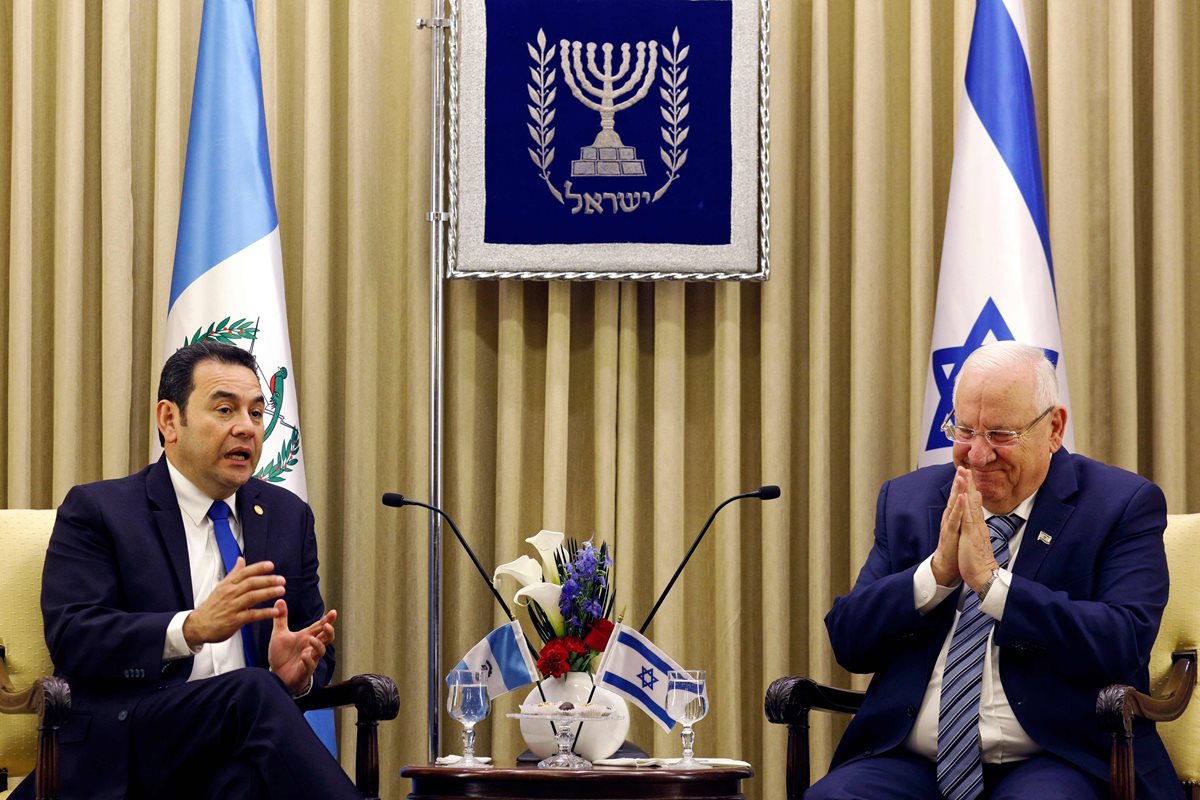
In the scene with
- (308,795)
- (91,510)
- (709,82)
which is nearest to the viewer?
(308,795)

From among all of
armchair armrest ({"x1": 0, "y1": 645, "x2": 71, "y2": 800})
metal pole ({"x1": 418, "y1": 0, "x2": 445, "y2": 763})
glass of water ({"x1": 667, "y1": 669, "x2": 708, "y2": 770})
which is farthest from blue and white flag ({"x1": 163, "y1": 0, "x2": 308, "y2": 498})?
glass of water ({"x1": 667, "y1": 669, "x2": 708, "y2": 770})

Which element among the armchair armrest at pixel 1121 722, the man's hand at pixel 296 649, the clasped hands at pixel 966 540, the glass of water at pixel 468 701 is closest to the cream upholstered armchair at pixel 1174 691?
the armchair armrest at pixel 1121 722

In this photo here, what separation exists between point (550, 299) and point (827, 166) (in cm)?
95

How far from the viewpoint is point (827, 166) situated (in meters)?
4.47

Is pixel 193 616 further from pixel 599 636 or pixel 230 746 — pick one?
pixel 599 636

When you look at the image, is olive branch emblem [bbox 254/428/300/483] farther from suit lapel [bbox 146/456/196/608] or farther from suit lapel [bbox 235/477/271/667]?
suit lapel [bbox 146/456/196/608]

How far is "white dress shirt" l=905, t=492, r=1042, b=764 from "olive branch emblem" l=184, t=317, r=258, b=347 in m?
2.03

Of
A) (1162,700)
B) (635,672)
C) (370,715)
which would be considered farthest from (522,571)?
(1162,700)

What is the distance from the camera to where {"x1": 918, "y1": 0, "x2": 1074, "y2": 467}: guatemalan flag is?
4.06 metres

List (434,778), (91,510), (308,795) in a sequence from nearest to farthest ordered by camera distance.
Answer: (308,795) → (434,778) → (91,510)

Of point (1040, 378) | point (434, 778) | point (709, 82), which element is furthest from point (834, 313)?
point (434, 778)

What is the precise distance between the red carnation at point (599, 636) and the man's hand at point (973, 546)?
0.79m

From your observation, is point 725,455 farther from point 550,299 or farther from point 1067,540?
point 1067,540

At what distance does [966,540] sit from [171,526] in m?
1.73
